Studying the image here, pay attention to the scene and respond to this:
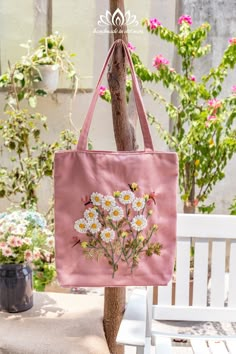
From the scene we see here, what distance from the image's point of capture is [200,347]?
1.99m

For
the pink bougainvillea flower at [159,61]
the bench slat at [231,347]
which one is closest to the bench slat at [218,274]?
the bench slat at [231,347]

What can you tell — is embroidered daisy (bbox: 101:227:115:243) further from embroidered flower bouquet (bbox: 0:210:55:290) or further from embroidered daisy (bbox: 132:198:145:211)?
embroidered flower bouquet (bbox: 0:210:55:290)

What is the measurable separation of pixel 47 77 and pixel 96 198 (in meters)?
2.11

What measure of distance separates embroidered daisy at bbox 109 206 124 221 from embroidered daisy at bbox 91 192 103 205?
0.04 metres

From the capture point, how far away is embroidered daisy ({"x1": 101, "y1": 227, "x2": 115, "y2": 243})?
5.09 feet

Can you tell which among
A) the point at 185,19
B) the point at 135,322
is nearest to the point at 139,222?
the point at 135,322

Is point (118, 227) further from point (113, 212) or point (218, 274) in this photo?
point (218, 274)

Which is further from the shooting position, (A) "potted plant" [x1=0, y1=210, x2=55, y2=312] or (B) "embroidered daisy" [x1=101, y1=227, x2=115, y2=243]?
(A) "potted plant" [x1=0, y1=210, x2=55, y2=312]

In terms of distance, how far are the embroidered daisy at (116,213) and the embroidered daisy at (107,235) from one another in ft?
0.12

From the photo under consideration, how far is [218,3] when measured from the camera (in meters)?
3.82

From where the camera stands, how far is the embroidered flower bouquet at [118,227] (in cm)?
154

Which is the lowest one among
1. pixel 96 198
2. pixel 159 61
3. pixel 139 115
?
pixel 96 198

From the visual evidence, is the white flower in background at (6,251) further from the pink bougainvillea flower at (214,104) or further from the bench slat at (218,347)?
the pink bougainvillea flower at (214,104)

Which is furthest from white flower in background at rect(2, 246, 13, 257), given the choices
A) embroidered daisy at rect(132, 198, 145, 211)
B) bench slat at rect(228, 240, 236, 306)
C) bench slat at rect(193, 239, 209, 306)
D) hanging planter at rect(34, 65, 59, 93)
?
hanging planter at rect(34, 65, 59, 93)
